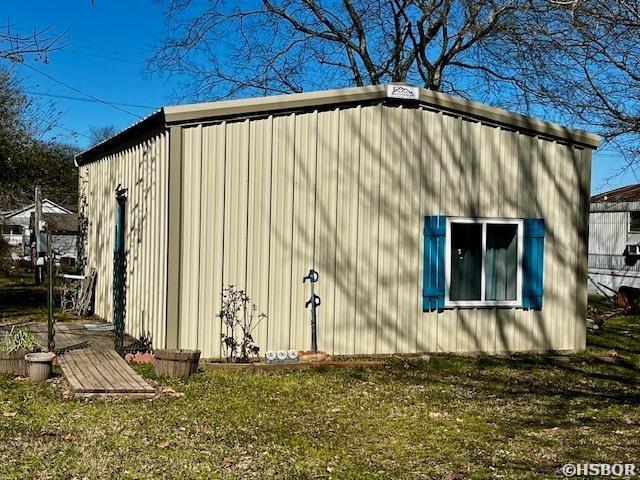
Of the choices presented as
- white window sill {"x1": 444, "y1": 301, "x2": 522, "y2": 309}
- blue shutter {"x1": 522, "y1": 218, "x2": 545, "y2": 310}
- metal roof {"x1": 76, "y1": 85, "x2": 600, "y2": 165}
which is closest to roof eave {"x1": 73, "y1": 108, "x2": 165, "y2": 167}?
metal roof {"x1": 76, "y1": 85, "x2": 600, "y2": 165}

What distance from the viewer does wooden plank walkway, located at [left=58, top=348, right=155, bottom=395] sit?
6.89 m

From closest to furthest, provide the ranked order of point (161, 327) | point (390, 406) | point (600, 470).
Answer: point (600, 470) < point (390, 406) < point (161, 327)

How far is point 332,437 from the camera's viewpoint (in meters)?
5.86

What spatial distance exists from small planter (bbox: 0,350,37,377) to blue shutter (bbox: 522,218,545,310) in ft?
20.9

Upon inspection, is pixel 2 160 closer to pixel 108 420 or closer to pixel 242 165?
pixel 242 165

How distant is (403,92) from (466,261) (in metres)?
2.39

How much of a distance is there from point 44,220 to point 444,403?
5.42 meters

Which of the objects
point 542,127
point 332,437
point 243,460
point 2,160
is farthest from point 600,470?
point 2,160

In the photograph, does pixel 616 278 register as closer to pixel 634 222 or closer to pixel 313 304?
pixel 634 222

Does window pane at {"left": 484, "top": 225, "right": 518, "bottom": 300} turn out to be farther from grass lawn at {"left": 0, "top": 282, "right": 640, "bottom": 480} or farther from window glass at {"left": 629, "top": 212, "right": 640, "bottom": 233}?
window glass at {"left": 629, "top": 212, "right": 640, "bottom": 233}

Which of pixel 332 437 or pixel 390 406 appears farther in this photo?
pixel 390 406

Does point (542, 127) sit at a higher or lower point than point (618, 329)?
higher

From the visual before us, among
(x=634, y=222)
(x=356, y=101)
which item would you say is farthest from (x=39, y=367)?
(x=634, y=222)

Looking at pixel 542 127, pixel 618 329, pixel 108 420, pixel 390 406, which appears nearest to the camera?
pixel 108 420
